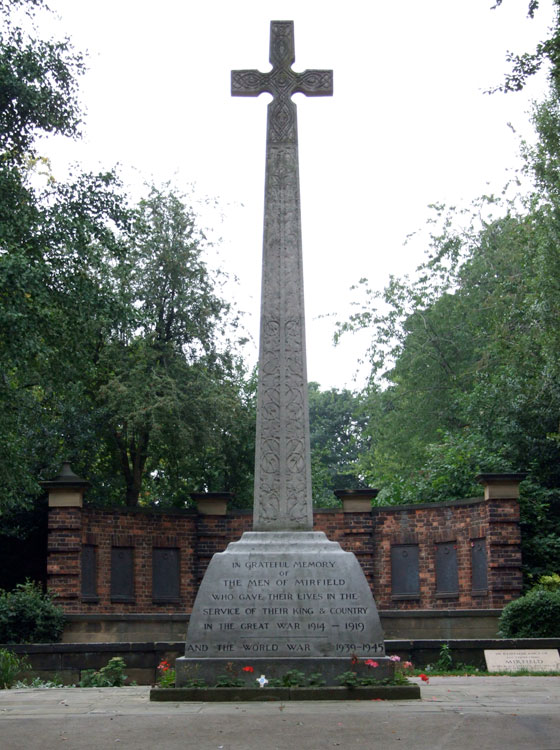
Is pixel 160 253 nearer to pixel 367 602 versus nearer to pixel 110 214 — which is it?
pixel 110 214

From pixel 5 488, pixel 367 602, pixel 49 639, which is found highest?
pixel 5 488

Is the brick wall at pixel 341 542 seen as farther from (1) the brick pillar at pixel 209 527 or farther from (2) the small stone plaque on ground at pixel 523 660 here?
(2) the small stone plaque on ground at pixel 523 660

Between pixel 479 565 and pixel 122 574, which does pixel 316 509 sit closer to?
pixel 479 565

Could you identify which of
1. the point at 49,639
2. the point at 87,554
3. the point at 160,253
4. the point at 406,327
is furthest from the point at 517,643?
the point at 406,327

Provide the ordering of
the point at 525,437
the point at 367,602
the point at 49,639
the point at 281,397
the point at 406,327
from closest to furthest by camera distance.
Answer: the point at 367,602
the point at 281,397
the point at 49,639
the point at 525,437
the point at 406,327

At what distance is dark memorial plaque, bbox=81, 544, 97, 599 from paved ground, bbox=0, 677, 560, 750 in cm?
1104

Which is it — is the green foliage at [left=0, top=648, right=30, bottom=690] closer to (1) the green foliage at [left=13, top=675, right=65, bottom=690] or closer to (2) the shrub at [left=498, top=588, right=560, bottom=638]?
(1) the green foliage at [left=13, top=675, right=65, bottom=690]

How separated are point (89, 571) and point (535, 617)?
9.44 metres

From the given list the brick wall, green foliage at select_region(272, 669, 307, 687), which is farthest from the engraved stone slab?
the brick wall

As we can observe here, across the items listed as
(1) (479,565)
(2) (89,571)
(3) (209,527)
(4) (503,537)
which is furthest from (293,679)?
(3) (209,527)

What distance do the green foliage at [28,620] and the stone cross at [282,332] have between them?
816 centimetres

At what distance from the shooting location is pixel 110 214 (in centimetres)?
1936

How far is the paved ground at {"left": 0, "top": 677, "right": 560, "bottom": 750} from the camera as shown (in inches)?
232

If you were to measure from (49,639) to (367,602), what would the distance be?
943cm
